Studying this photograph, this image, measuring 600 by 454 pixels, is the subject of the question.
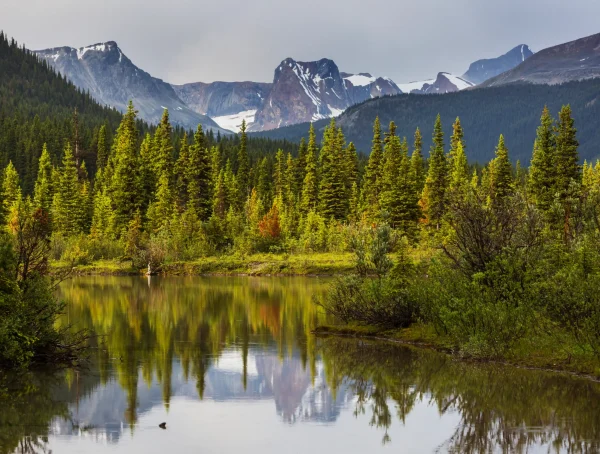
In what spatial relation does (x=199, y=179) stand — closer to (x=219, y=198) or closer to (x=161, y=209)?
(x=219, y=198)

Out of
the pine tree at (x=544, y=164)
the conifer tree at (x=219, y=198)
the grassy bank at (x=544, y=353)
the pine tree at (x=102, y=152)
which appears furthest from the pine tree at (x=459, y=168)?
the grassy bank at (x=544, y=353)

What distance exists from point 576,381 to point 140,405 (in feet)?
40.7

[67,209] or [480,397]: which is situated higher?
[67,209]

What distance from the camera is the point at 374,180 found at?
369 ft

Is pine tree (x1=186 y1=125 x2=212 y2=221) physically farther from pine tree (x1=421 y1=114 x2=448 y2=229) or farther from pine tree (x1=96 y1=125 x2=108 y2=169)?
pine tree (x1=96 y1=125 x2=108 y2=169)

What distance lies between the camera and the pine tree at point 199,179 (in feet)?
346

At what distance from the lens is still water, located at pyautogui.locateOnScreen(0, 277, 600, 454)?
18.0 metres

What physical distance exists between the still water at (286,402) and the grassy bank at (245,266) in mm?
43380

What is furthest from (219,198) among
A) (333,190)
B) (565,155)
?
(565,155)

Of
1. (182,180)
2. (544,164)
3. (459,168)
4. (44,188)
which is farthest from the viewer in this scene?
(44,188)

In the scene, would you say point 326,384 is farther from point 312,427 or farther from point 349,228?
point 349,228

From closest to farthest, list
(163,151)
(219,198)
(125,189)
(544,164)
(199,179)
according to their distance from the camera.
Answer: (544,164)
(125,189)
(199,179)
(219,198)
(163,151)

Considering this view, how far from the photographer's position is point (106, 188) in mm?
111938

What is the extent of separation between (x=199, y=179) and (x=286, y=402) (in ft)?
284
